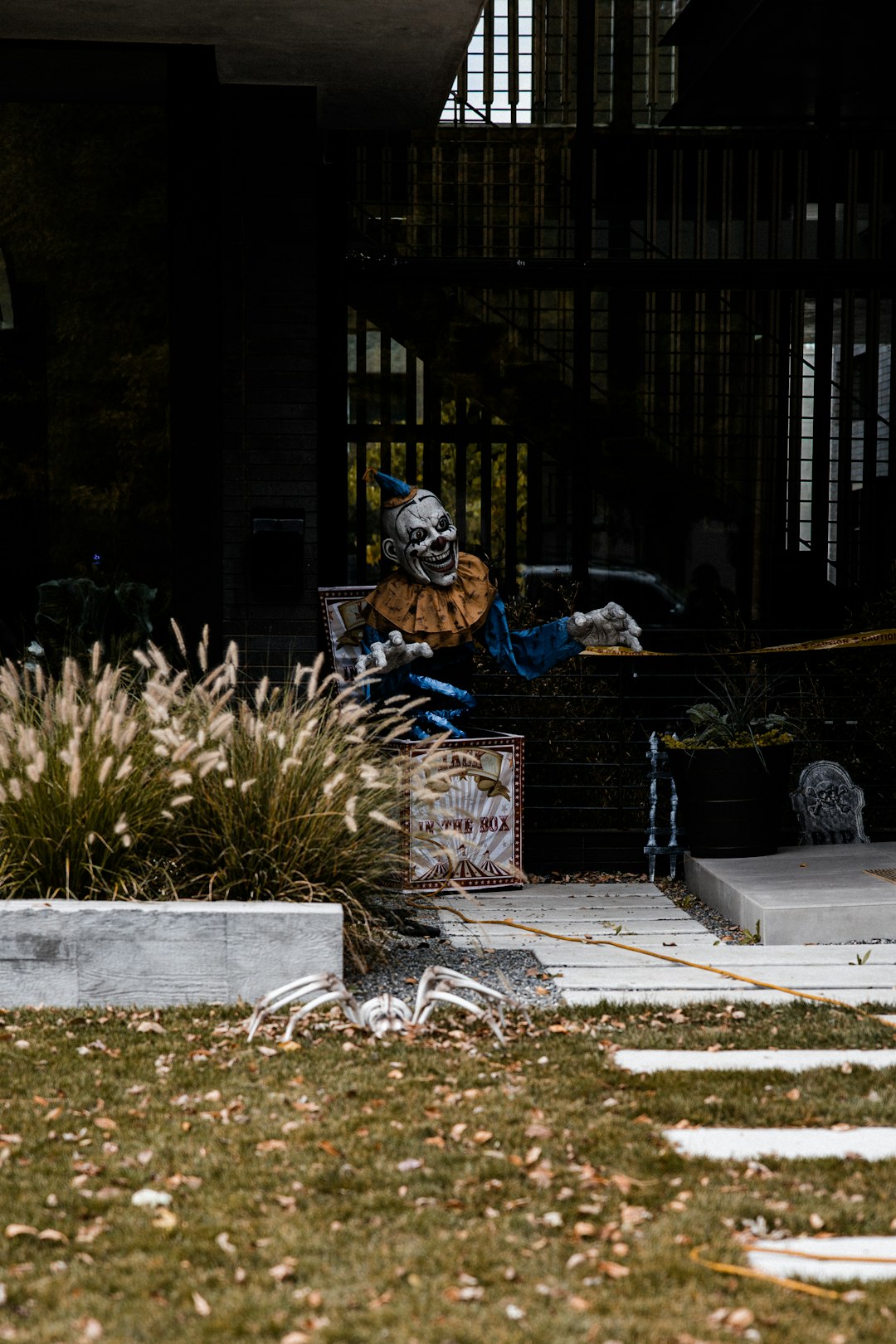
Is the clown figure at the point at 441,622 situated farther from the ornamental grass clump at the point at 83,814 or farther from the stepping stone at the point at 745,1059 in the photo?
the stepping stone at the point at 745,1059

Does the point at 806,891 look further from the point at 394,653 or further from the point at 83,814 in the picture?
Result: the point at 83,814

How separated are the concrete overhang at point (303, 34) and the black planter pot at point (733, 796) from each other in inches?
139

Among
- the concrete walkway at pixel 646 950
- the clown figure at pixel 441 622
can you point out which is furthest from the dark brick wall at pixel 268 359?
the concrete walkway at pixel 646 950

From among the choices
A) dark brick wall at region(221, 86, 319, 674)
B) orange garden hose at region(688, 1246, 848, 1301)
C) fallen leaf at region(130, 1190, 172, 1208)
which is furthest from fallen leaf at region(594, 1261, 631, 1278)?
dark brick wall at region(221, 86, 319, 674)

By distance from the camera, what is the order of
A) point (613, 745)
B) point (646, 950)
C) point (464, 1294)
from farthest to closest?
point (613, 745), point (646, 950), point (464, 1294)

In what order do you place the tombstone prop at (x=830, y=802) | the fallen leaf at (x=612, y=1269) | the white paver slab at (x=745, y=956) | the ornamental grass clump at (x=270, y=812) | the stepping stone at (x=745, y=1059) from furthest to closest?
the tombstone prop at (x=830, y=802) → the white paver slab at (x=745, y=956) → the ornamental grass clump at (x=270, y=812) → the stepping stone at (x=745, y=1059) → the fallen leaf at (x=612, y=1269)

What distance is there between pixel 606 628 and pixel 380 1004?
8.98ft

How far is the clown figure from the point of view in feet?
21.7

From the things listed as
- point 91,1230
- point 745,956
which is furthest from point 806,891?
point 91,1230

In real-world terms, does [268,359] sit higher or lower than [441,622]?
higher

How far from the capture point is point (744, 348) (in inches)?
361

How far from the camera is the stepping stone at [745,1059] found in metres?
3.90

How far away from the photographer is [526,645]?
6848 millimetres

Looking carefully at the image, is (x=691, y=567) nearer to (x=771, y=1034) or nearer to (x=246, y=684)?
(x=246, y=684)
